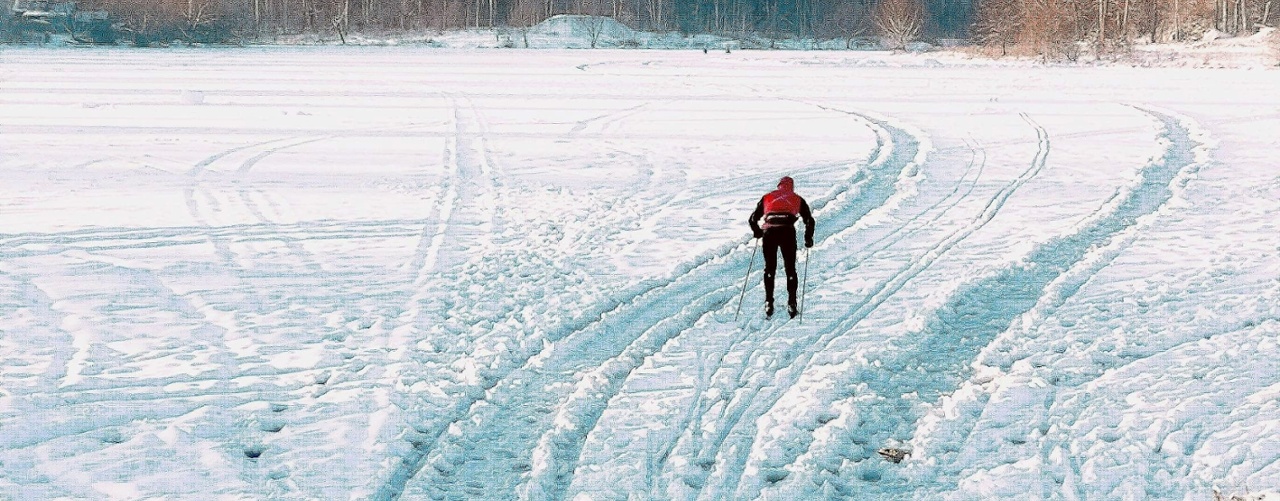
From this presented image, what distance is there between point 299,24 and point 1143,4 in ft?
200

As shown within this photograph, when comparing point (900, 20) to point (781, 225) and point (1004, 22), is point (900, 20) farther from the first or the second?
point (781, 225)

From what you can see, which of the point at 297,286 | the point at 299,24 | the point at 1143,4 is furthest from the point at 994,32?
the point at 297,286

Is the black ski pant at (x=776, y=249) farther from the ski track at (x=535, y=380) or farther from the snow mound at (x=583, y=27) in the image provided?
the snow mound at (x=583, y=27)

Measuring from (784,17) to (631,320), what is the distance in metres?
92.0

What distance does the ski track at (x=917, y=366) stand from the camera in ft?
20.5

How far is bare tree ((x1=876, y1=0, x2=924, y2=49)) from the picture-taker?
7662 cm

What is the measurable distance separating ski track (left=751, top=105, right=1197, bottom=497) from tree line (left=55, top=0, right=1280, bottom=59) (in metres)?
48.5

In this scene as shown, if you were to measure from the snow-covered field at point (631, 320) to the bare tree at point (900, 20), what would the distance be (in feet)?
188

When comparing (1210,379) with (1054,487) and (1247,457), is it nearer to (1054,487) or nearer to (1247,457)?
(1247,457)

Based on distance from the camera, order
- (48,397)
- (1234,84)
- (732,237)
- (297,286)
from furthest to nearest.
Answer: (1234,84) → (732,237) → (297,286) → (48,397)

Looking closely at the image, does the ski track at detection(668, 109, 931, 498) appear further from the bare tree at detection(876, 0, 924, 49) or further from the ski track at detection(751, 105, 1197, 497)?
the bare tree at detection(876, 0, 924, 49)

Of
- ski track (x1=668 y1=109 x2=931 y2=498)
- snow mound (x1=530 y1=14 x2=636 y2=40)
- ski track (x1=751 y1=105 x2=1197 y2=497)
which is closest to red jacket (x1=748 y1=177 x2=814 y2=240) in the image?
ski track (x1=668 y1=109 x2=931 y2=498)

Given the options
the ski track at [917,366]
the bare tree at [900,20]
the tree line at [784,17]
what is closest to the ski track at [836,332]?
the ski track at [917,366]

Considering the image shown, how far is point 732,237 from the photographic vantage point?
40.9 feet
